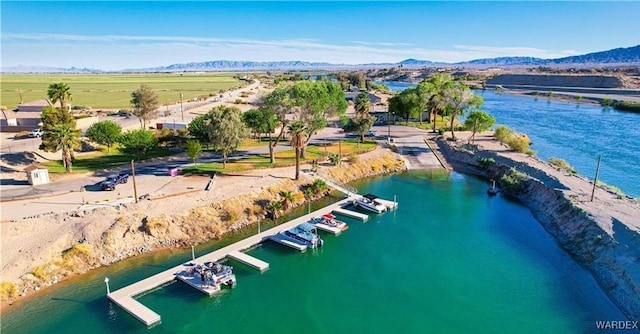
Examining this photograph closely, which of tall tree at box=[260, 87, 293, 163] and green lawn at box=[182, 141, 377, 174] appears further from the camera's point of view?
tall tree at box=[260, 87, 293, 163]

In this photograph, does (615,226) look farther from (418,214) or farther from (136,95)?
(136,95)

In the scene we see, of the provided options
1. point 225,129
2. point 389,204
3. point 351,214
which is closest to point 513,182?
point 389,204

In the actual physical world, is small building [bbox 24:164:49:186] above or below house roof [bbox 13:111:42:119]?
below

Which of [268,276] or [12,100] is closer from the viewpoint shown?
[268,276]

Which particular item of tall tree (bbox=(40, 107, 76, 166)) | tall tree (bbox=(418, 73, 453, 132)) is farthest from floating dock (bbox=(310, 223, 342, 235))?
tall tree (bbox=(418, 73, 453, 132))

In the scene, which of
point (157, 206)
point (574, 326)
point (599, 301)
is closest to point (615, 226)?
point (599, 301)

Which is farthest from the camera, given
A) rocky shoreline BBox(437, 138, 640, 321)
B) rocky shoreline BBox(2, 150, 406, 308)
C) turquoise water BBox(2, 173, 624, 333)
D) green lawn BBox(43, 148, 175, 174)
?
green lawn BBox(43, 148, 175, 174)

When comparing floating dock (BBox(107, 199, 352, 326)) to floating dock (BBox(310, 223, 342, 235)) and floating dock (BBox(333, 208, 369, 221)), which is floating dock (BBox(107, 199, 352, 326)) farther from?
floating dock (BBox(333, 208, 369, 221))
